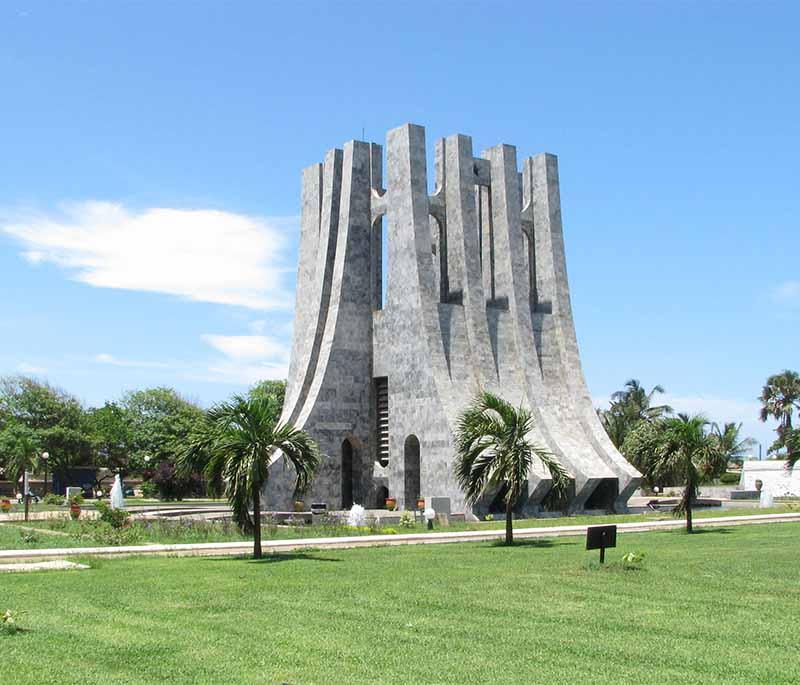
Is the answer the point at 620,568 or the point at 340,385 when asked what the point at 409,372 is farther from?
the point at 620,568

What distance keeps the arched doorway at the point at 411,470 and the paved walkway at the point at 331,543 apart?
11.9 m

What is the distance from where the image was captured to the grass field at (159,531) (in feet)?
82.4

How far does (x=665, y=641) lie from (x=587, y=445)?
102ft

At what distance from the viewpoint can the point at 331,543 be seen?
80.9ft

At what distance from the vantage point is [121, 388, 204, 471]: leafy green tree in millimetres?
71688

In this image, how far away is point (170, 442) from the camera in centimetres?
6912

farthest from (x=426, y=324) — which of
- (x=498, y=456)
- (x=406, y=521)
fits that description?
(x=498, y=456)

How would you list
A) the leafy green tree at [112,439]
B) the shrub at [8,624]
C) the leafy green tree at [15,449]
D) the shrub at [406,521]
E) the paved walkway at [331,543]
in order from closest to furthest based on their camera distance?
the shrub at [8,624]
the paved walkway at [331,543]
the shrub at [406,521]
the leafy green tree at [15,449]
the leafy green tree at [112,439]

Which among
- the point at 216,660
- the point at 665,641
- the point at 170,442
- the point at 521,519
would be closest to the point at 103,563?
the point at 216,660

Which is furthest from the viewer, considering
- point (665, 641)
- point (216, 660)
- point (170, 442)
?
point (170, 442)

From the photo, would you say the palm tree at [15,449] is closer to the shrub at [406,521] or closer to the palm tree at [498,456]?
the shrub at [406,521]

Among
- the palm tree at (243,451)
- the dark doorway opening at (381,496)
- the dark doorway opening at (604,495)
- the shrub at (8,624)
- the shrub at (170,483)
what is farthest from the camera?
the shrub at (170,483)

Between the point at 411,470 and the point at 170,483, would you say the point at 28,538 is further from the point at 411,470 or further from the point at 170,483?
the point at 170,483

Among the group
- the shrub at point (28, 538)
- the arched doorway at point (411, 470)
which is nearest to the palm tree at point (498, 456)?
the shrub at point (28, 538)
